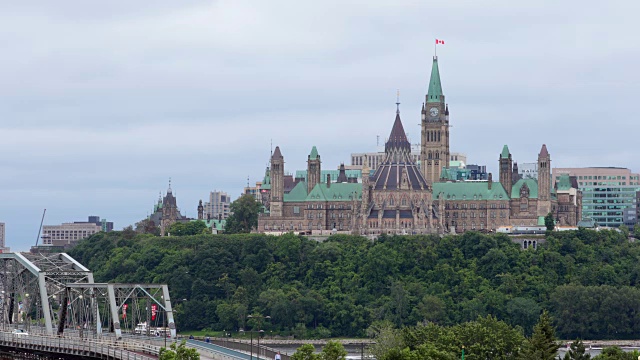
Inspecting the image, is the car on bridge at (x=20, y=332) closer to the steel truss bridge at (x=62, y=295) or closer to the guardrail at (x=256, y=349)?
the steel truss bridge at (x=62, y=295)

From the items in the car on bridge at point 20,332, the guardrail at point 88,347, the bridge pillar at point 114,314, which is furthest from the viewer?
the car on bridge at point 20,332

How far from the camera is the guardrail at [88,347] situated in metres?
136

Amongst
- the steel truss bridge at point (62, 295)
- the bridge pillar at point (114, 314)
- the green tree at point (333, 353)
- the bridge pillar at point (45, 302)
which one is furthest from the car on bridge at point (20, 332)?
the green tree at point (333, 353)

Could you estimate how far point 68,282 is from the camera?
178500mm

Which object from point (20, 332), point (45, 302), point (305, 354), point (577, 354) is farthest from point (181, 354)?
point (20, 332)

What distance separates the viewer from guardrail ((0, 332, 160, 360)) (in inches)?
5354

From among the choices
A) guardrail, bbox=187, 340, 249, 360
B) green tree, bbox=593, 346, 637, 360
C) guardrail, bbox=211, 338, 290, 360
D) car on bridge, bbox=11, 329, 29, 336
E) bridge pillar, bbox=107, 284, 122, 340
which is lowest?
green tree, bbox=593, 346, 637, 360

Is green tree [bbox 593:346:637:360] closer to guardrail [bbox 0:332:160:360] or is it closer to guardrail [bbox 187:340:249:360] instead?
guardrail [bbox 187:340:249:360]

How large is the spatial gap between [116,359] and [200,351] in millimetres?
10467

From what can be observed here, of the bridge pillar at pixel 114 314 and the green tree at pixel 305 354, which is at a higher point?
the bridge pillar at pixel 114 314

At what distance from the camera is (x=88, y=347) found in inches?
5635

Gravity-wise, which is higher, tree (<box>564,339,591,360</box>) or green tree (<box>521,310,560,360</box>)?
green tree (<box>521,310,560,360</box>)

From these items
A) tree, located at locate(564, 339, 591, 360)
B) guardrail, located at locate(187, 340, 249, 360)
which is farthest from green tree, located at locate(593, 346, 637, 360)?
guardrail, located at locate(187, 340, 249, 360)

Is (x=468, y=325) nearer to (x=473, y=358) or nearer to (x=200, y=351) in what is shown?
(x=473, y=358)
